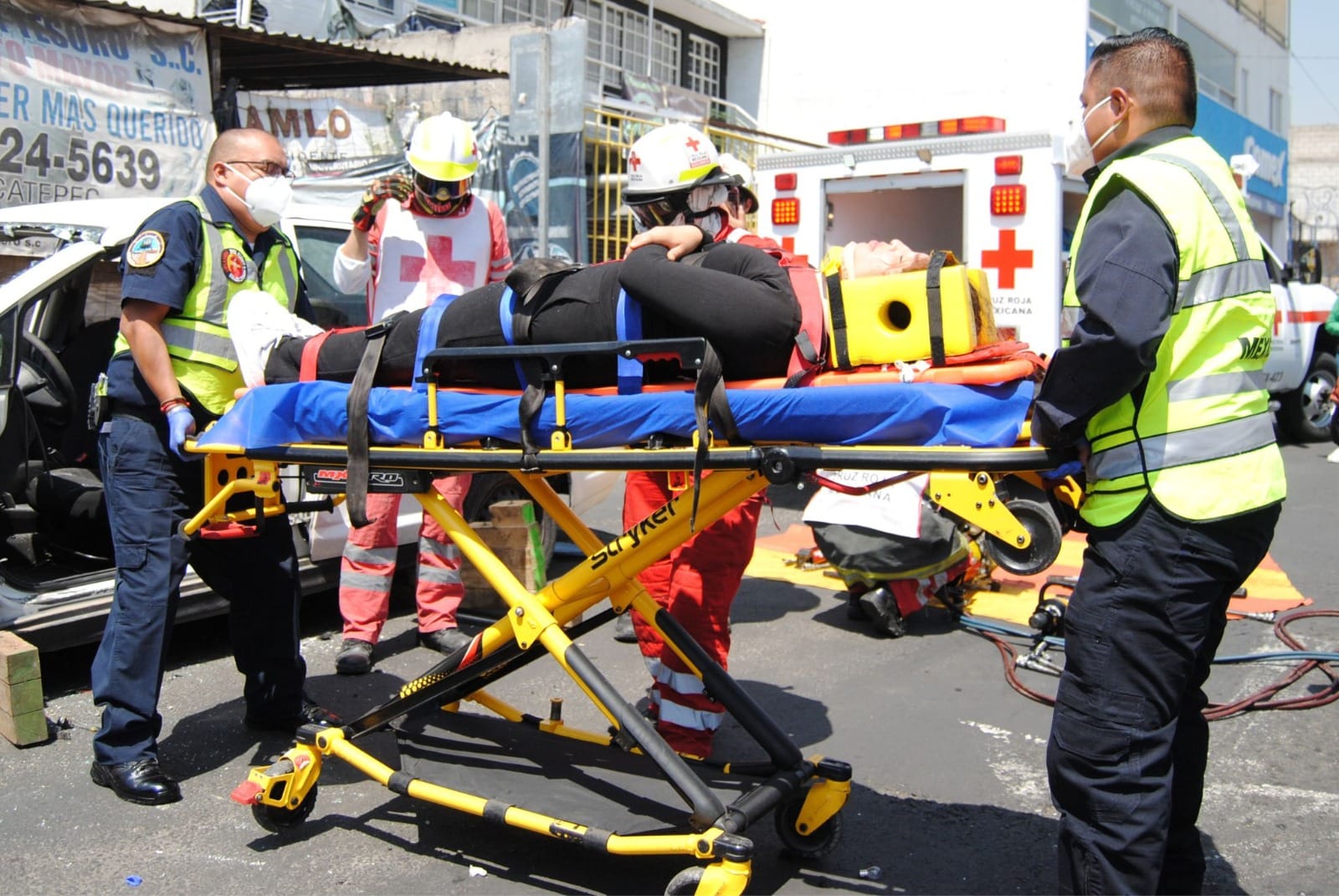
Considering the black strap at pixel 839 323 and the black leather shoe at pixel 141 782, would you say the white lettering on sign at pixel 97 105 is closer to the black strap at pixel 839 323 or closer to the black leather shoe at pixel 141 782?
the black leather shoe at pixel 141 782

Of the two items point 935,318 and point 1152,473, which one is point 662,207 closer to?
point 935,318

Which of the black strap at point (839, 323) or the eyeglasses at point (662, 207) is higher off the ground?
the eyeglasses at point (662, 207)

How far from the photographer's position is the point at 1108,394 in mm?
2400

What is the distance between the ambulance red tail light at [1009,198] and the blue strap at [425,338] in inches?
202

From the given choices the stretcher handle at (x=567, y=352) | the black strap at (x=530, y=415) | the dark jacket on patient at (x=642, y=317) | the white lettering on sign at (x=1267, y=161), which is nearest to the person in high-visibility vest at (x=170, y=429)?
the dark jacket on patient at (x=642, y=317)

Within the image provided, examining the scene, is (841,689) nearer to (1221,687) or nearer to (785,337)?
(1221,687)

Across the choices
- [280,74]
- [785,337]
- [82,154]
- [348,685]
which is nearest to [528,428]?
[785,337]

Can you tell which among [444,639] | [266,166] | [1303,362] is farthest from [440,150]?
[1303,362]

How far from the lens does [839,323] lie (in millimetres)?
2834

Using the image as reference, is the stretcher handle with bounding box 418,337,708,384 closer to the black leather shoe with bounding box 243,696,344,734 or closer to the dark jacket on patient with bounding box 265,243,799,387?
the dark jacket on patient with bounding box 265,243,799,387

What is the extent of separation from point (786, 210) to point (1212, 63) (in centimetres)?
1311

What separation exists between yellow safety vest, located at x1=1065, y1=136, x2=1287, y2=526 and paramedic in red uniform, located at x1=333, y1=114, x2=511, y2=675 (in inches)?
124

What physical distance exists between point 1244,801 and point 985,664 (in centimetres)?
145

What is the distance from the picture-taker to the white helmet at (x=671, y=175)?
357cm
